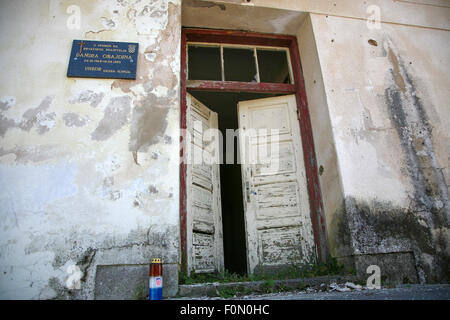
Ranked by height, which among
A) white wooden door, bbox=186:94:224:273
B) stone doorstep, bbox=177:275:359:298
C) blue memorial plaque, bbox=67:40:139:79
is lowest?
stone doorstep, bbox=177:275:359:298

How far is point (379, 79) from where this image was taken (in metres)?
3.97

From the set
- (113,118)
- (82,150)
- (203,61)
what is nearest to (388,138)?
(203,61)

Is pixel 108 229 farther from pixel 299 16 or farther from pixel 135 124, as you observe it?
pixel 299 16

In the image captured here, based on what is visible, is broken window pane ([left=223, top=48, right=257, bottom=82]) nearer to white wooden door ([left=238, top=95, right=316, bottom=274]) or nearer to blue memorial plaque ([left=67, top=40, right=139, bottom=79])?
white wooden door ([left=238, top=95, right=316, bottom=274])

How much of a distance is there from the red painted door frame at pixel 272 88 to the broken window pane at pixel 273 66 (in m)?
0.13

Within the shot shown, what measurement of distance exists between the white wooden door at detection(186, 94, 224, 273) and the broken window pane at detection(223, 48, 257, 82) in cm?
81

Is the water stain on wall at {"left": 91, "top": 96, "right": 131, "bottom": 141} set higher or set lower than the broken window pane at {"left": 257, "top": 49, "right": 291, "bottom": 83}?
lower

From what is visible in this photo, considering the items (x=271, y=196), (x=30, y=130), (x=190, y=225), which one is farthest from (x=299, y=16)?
(x=30, y=130)

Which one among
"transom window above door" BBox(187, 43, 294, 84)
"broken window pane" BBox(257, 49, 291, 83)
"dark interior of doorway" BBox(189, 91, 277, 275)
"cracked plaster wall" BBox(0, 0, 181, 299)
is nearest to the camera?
"cracked plaster wall" BBox(0, 0, 181, 299)

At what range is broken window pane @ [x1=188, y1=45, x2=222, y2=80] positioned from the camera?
4.62 metres

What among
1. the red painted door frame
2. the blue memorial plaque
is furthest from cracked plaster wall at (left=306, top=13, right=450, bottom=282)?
the blue memorial plaque

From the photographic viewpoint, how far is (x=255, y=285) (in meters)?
2.96

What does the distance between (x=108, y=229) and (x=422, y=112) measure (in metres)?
3.90

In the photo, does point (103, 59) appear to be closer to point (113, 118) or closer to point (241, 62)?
point (113, 118)
